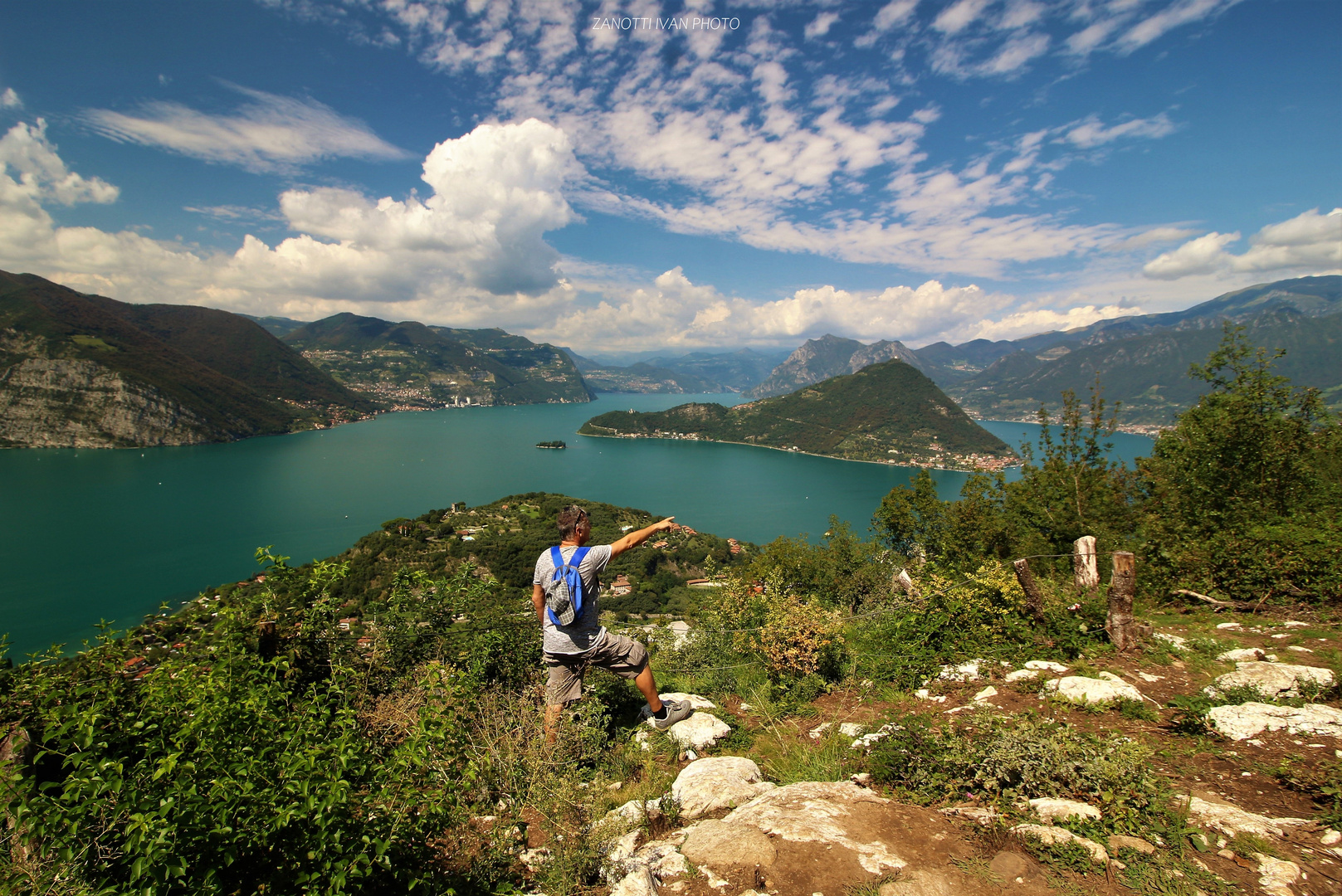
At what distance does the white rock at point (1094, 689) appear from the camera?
4.46 meters

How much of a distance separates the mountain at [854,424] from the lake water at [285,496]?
1282 centimetres

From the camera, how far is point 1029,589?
5.85m

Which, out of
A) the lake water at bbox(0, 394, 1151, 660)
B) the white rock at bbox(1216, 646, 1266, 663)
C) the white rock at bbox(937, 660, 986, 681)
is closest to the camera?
the white rock at bbox(1216, 646, 1266, 663)

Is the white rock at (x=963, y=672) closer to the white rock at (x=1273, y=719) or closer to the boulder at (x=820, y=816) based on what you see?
the white rock at (x=1273, y=719)

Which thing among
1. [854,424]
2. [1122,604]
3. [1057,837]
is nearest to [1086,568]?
[1122,604]

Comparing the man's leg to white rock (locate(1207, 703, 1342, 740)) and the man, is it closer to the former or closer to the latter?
the man

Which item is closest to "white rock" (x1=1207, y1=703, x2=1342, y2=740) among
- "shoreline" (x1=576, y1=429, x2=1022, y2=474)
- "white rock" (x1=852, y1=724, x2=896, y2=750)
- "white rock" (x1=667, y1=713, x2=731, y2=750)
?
"white rock" (x1=852, y1=724, x2=896, y2=750)

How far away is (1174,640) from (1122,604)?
775mm

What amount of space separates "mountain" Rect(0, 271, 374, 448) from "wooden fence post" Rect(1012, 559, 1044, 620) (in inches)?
5688

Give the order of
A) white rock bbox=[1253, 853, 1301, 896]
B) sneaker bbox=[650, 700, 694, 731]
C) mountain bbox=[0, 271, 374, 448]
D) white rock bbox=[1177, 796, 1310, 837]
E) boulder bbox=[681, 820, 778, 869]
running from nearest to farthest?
Result: white rock bbox=[1253, 853, 1301, 896]
white rock bbox=[1177, 796, 1310, 837]
boulder bbox=[681, 820, 778, 869]
sneaker bbox=[650, 700, 694, 731]
mountain bbox=[0, 271, 374, 448]

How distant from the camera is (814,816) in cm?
327

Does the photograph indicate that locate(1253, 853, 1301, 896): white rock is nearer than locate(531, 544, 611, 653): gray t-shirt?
Yes

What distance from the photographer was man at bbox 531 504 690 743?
4035mm

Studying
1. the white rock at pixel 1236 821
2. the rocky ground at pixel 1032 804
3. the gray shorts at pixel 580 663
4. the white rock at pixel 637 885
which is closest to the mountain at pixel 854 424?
the rocky ground at pixel 1032 804
